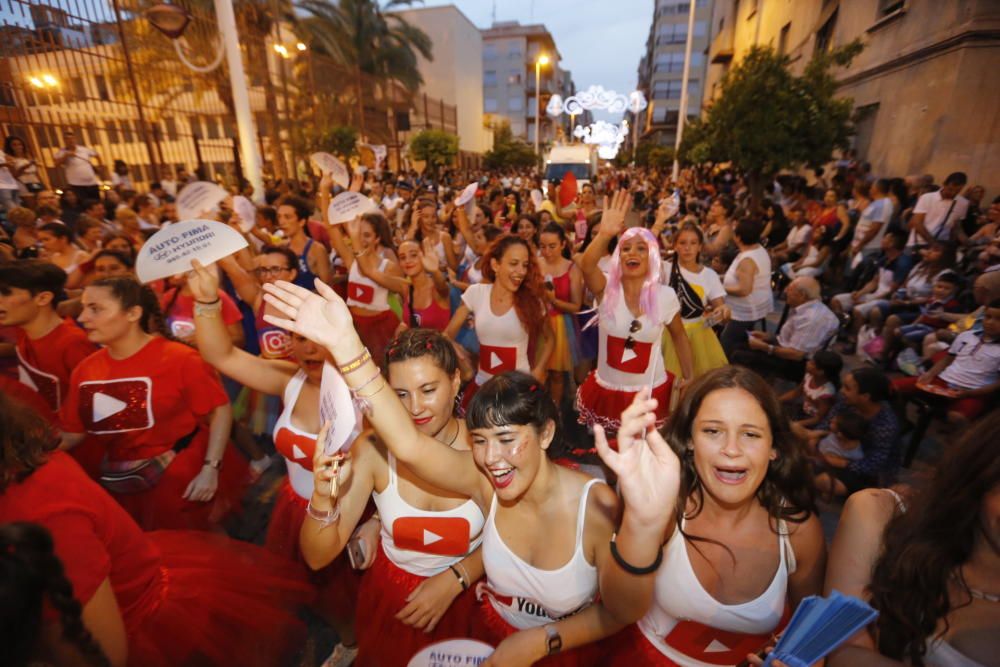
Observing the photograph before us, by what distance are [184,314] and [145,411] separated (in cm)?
163

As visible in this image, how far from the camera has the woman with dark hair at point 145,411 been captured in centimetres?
253

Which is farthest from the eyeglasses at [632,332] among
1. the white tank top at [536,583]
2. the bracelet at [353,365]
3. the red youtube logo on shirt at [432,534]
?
the bracelet at [353,365]

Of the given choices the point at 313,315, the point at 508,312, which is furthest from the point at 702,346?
the point at 313,315

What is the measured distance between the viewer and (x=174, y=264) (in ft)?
7.45

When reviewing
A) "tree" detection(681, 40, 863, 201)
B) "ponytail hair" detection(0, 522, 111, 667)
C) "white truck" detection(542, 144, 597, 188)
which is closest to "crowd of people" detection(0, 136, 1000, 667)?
"ponytail hair" detection(0, 522, 111, 667)

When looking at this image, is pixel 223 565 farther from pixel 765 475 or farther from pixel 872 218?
pixel 872 218

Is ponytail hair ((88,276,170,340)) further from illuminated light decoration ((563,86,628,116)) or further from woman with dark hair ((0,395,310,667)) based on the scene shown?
illuminated light decoration ((563,86,628,116))

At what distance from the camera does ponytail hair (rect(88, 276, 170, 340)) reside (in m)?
2.58

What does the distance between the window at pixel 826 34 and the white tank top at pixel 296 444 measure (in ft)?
59.8

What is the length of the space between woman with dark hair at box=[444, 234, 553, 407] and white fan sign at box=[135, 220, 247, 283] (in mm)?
1762

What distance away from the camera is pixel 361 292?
4.95 m

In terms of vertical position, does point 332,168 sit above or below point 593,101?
below

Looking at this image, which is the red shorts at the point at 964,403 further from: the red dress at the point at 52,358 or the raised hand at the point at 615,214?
the red dress at the point at 52,358

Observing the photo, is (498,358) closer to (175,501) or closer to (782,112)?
(175,501)
